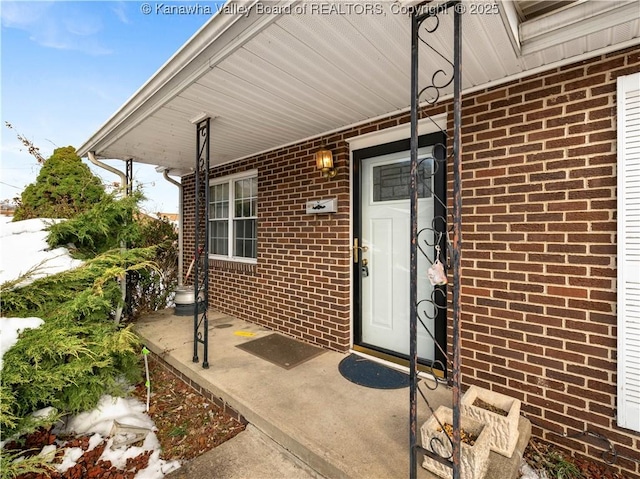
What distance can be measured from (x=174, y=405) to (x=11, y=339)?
4.43 ft

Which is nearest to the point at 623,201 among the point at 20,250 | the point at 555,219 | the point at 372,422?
the point at 555,219

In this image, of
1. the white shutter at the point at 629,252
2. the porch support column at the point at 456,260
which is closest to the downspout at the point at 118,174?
the porch support column at the point at 456,260

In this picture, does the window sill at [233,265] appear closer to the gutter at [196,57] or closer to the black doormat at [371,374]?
the black doormat at [371,374]

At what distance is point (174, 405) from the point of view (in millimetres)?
2715

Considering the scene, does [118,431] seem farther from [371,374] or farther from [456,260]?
[456,260]

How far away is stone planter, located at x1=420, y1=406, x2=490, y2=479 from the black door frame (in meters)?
0.97

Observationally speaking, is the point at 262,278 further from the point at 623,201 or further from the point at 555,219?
the point at 623,201

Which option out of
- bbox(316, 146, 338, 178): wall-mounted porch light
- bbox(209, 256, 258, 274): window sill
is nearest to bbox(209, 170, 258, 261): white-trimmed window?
bbox(209, 256, 258, 274): window sill

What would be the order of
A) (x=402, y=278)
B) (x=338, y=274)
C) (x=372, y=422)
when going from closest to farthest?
(x=372, y=422)
(x=402, y=278)
(x=338, y=274)

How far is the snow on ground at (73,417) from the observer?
6.70 feet

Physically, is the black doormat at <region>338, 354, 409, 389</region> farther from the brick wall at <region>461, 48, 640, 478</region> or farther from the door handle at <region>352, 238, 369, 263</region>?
the door handle at <region>352, 238, 369, 263</region>

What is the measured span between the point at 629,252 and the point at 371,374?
83.9 inches

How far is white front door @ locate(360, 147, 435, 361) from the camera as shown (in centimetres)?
289

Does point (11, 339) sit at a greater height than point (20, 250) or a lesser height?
lesser
